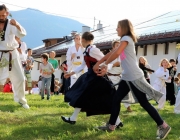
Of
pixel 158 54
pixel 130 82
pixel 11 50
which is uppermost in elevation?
pixel 158 54

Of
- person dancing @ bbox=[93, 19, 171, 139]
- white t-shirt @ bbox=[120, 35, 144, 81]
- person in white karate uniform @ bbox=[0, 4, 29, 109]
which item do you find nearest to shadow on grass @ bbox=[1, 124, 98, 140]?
person dancing @ bbox=[93, 19, 171, 139]

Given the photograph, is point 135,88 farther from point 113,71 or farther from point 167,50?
point 167,50

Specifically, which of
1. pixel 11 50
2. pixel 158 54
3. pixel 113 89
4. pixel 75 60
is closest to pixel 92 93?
pixel 113 89

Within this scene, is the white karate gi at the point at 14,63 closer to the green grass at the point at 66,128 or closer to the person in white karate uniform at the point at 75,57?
the green grass at the point at 66,128

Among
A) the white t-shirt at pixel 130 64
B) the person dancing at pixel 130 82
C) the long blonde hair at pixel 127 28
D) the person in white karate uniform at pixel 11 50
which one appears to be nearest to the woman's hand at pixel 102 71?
the person dancing at pixel 130 82

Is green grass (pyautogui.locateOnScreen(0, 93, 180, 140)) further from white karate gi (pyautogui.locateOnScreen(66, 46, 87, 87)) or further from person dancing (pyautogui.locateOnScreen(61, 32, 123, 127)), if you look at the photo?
white karate gi (pyautogui.locateOnScreen(66, 46, 87, 87))

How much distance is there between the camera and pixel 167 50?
94.1 feet

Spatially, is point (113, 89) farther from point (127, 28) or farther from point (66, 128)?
point (127, 28)

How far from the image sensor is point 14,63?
28.9 feet

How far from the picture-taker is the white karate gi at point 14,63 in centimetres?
827

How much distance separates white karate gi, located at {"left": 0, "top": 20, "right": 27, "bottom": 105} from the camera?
827 centimetres

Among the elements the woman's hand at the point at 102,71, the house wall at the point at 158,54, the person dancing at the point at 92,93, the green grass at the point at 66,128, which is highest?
the house wall at the point at 158,54

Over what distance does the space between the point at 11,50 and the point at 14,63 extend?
0.34 meters

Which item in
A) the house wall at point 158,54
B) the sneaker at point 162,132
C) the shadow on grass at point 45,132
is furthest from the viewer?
the house wall at point 158,54
